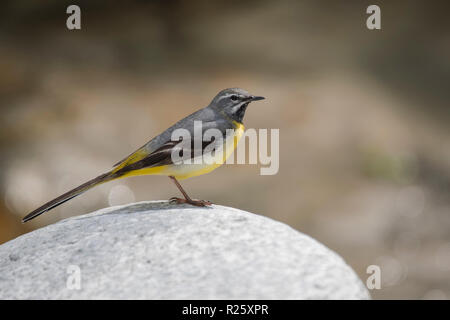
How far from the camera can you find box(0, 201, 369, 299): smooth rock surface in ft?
14.3

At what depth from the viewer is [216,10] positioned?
1590cm

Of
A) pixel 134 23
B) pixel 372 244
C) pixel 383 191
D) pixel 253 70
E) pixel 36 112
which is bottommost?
pixel 372 244

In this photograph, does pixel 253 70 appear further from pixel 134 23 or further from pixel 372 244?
pixel 372 244

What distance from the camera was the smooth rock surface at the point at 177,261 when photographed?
4367 mm

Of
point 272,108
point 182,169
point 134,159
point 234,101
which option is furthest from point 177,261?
point 272,108

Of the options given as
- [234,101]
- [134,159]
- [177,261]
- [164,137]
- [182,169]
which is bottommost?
[177,261]

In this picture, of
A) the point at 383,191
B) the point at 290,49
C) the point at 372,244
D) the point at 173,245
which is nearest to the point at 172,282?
the point at 173,245

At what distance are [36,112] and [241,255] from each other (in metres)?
9.90

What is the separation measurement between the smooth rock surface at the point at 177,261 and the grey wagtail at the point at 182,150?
385 mm

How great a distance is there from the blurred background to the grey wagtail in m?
5.33

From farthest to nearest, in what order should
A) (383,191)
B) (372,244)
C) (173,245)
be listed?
(383,191)
(372,244)
(173,245)

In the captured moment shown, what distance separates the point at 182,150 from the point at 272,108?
26.8 feet

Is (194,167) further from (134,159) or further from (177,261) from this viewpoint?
(177,261)

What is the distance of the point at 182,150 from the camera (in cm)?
579
